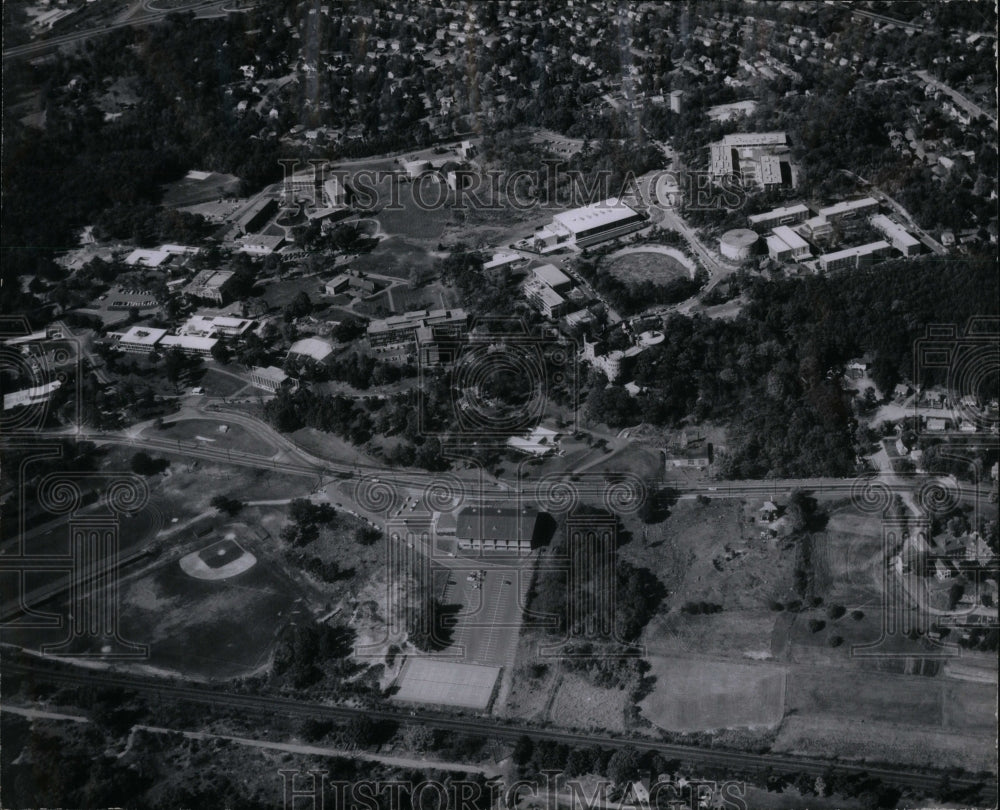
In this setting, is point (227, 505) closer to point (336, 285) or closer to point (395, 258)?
point (336, 285)

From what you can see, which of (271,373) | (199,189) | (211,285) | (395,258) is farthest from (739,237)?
(199,189)

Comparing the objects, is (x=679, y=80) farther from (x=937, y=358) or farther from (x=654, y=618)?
(x=654, y=618)

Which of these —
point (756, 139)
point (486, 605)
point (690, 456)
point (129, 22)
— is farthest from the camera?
point (129, 22)

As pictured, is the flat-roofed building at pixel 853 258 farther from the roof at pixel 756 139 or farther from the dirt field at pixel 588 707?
the dirt field at pixel 588 707

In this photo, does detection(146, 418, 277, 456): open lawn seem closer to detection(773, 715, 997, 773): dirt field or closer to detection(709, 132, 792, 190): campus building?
detection(773, 715, 997, 773): dirt field

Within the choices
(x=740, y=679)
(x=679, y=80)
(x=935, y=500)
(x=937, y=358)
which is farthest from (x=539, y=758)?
(x=679, y=80)

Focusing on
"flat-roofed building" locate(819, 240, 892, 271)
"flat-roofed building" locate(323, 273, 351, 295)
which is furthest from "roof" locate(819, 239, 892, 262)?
"flat-roofed building" locate(323, 273, 351, 295)
